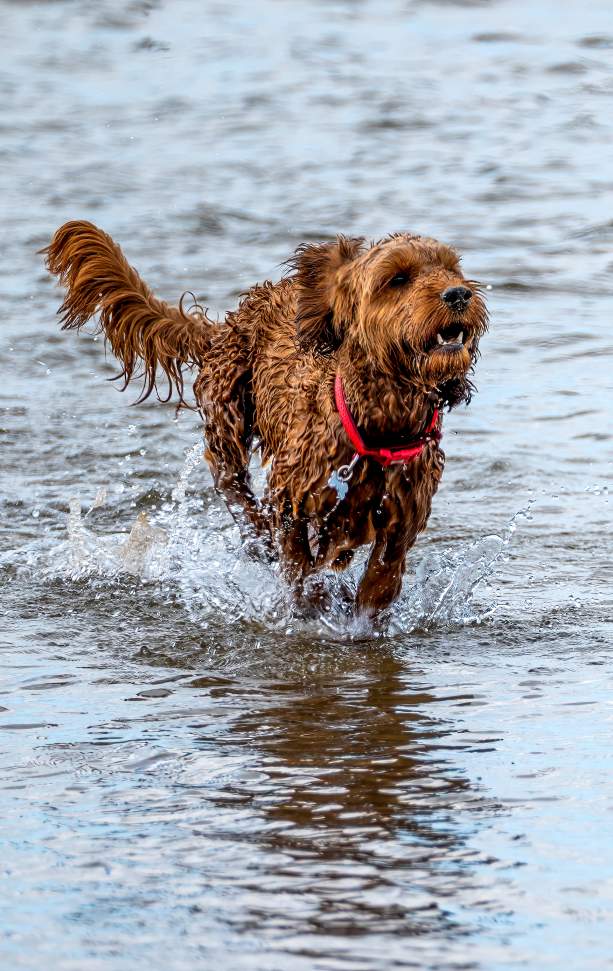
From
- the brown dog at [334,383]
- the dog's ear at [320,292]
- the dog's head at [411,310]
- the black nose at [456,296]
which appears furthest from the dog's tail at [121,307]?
the black nose at [456,296]

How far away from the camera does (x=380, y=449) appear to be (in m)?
6.06

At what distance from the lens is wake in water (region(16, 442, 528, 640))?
6723 mm

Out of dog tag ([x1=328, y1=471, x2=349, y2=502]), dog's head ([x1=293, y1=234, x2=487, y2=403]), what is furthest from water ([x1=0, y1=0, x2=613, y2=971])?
dog's head ([x1=293, y1=234, x2=487, y2=403])

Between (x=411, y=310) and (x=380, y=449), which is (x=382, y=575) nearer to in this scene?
(x=380, y=449)

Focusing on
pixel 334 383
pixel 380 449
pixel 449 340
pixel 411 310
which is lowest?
pixel 380 449

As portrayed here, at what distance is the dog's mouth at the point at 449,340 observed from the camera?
18.5ft

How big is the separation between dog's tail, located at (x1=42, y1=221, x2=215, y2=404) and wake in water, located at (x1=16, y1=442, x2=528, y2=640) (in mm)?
636

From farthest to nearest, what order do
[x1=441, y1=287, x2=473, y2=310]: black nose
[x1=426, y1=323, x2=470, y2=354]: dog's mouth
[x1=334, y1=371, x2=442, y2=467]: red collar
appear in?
[x1=334, y1=371, x2=442, y2=467]: red collar, [x1=426, y1=323, x2=470, y2=354]: dog's mouth, [x1=441, y1=287, x2=473, y2=310]: black nose

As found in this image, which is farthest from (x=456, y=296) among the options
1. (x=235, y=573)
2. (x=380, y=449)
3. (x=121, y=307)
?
(x=121, y=307)

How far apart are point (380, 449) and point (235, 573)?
4.99 ft

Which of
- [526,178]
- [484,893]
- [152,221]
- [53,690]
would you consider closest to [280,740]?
[53,690]

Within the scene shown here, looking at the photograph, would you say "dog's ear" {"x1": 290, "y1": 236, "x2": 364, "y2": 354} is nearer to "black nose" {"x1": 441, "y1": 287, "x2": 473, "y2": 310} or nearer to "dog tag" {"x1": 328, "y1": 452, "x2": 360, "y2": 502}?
"dog tag" {"x1": 328, "y1": 452, "x2": 360, "y2": 502}

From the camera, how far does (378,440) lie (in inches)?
239

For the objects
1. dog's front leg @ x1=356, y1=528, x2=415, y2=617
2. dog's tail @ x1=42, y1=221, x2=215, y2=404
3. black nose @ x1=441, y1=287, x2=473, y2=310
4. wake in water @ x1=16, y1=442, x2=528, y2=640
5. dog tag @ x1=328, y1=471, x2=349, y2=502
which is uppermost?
black nose @ x1=441, y1=287, x2=473, y2=310
